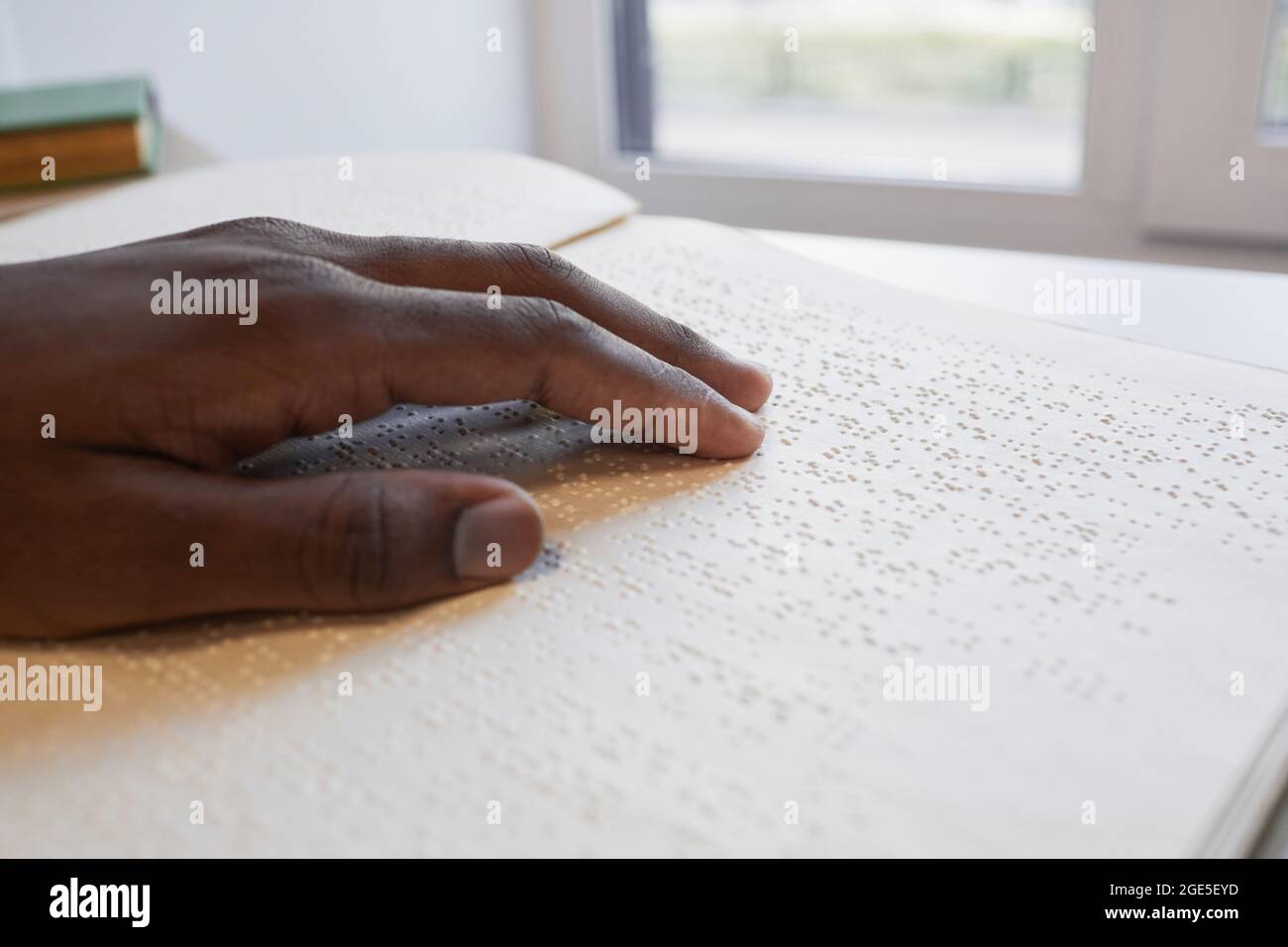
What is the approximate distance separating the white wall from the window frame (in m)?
0.08

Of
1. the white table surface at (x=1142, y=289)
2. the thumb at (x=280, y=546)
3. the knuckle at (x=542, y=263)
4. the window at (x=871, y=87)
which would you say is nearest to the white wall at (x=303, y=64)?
the window at (x=871, y=87)

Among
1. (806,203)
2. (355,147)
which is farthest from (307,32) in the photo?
(806,203)

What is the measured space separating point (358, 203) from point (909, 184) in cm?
74

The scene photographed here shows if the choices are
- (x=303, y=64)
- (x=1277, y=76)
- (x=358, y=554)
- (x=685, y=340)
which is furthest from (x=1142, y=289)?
(x=303, y=64)

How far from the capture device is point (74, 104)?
3.79 feet

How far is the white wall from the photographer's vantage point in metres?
1.34

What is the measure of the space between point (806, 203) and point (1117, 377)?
0.87 metres

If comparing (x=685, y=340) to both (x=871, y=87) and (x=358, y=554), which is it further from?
(x=871, y=87)

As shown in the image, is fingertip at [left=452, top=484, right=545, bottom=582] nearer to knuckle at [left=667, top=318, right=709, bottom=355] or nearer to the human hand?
the human hand

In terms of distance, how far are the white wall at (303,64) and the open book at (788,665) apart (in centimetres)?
100

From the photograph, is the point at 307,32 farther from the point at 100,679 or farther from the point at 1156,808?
the point at 1156,808

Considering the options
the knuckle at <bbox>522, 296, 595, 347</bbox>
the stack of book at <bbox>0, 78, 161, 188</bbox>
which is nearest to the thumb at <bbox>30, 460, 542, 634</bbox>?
the knuckle at <bbox>522, 296, 595, 347</bbox>

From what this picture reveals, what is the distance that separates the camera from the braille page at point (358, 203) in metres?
0.86

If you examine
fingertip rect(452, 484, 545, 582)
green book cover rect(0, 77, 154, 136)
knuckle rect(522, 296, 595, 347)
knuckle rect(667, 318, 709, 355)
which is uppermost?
green book cover rect(0, 77, 154, 136)
